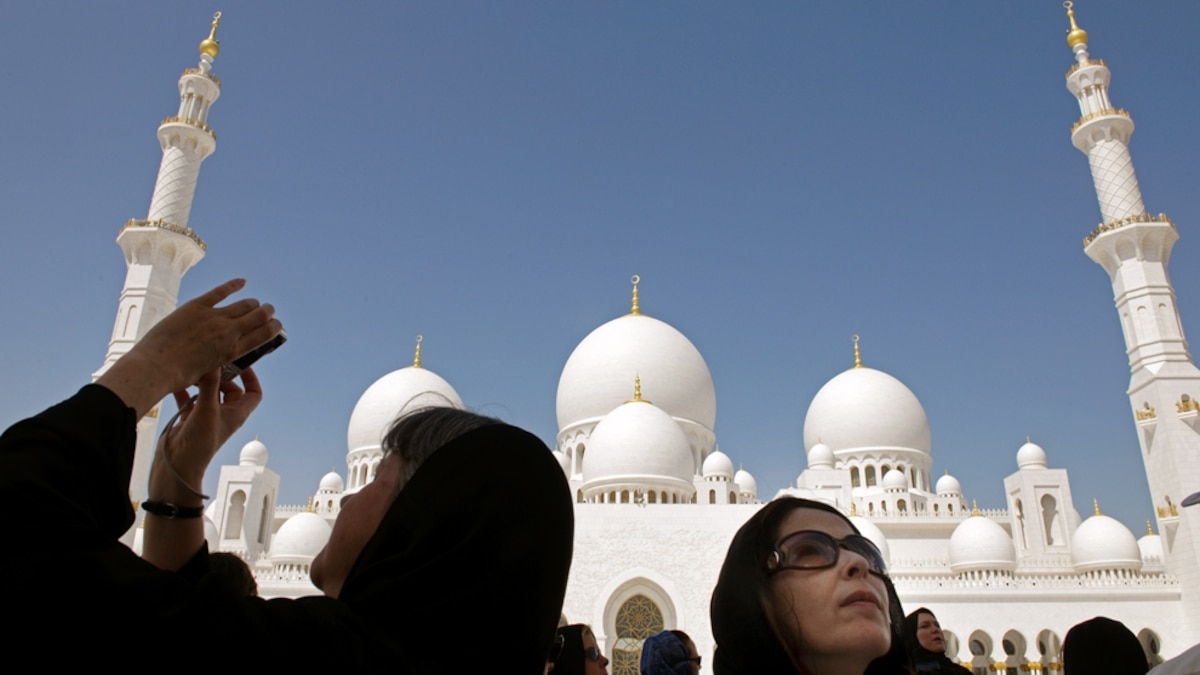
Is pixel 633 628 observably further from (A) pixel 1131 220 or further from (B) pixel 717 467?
(A) pixel 1131 220

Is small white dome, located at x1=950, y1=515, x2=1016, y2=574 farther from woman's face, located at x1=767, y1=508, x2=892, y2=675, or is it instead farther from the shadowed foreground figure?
the shadowed foreground figure

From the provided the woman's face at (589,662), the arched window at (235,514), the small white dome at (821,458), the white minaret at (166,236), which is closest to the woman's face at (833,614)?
the woman's face at (589,662)

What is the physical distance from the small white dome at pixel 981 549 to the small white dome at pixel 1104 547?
2.34m

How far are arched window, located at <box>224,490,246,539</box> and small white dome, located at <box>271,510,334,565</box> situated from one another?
4613mm

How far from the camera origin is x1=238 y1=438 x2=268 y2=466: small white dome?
1036 inches

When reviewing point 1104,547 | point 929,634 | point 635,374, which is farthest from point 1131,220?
point 929,634

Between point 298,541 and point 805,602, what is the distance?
2030 cm

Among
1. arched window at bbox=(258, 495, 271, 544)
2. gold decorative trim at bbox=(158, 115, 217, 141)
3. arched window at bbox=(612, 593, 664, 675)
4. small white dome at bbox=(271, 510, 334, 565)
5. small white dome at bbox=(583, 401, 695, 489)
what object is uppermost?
gold decorative trim at bbox=(158, 115, 217, 141)

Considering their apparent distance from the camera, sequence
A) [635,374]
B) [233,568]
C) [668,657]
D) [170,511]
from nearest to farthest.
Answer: [170,511] → [233,568] → [668,657] → [635,374]

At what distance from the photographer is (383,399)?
93.7 ft

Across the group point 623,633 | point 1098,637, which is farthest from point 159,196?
point 1098,637

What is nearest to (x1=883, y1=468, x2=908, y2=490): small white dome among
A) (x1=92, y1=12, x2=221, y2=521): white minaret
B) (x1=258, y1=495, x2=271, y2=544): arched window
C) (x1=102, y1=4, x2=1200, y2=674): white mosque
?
(x1=102, y1=4, x2=1200, y2=674): white mosque

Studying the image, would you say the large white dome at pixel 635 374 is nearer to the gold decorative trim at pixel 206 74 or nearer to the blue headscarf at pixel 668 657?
the gold decorative trim at pixel 206 74

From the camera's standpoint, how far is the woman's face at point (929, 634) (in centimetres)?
381
